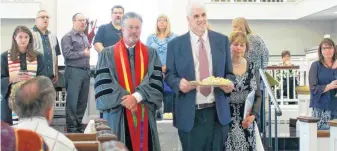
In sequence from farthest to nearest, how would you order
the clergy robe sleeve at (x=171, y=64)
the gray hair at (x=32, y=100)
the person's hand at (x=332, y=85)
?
1. the person's hand at (x=332, y=85)
2. the clergy robe sleeve at (x=171, y=64)
3. the gray hair at (x=32, y=100)

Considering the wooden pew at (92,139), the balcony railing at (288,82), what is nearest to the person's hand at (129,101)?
the wooden pew at (92,139)

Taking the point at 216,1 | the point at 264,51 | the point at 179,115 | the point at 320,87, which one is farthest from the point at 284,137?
the point at 216,1

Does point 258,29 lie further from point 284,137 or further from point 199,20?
point 199,20

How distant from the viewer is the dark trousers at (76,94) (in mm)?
7359

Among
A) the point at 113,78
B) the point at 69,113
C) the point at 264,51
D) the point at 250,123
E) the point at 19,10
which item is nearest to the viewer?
the point at 113,78

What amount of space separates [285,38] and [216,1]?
2.56m

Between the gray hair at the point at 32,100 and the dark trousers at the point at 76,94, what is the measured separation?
15.4ft

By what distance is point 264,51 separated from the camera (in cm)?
621

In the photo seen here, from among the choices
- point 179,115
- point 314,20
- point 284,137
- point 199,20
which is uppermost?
point 314,20

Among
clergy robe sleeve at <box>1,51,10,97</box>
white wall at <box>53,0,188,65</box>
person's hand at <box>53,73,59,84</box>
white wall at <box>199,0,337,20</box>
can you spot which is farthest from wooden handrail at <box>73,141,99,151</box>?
white wall at <box>199,0,337,20</box>

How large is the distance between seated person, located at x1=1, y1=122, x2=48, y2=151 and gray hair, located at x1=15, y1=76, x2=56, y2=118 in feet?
1.51

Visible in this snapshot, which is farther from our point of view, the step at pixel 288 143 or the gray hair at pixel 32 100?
the step at pixel 288 143

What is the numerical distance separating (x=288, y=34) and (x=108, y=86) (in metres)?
13.1

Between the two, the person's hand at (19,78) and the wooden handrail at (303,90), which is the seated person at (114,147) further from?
the wooden handrail at (303,90)
